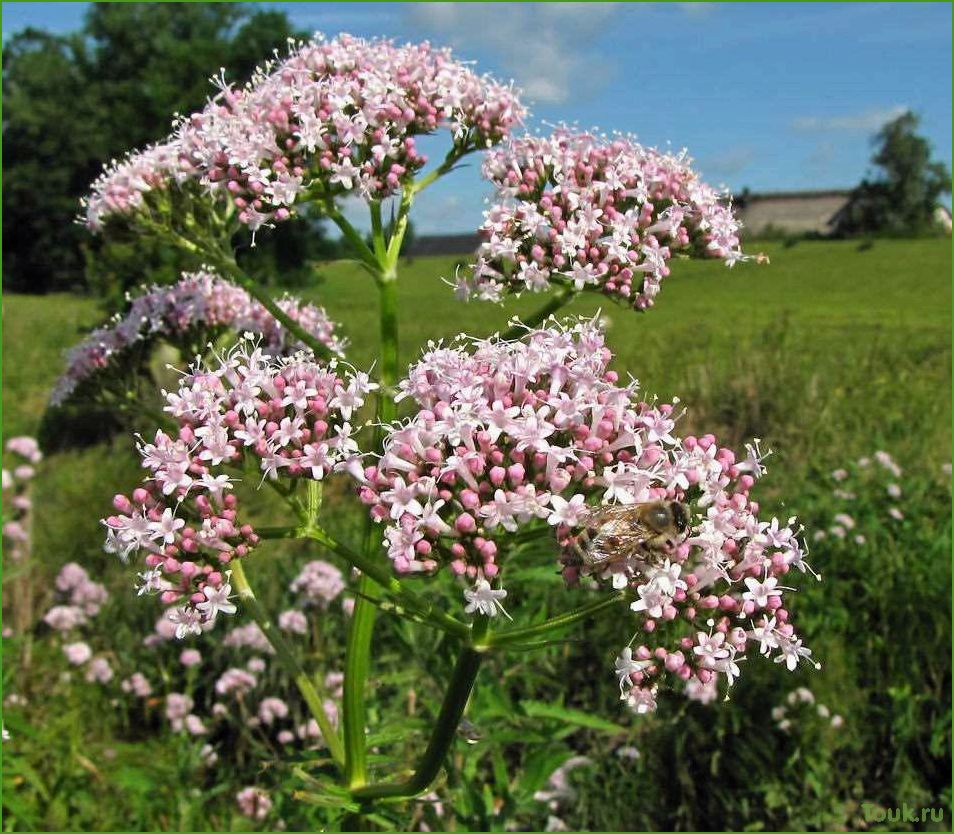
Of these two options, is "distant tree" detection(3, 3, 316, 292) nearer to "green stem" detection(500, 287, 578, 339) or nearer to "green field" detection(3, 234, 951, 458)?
"green field" detection(3, 234, 951, 458)

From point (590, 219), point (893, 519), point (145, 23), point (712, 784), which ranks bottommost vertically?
point (712, 784)

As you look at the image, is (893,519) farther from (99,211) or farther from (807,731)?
(99,211)

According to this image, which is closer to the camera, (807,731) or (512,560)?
(512,560)

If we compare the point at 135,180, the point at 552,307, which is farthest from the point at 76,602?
the point at 552,307

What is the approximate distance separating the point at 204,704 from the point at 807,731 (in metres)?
3.68

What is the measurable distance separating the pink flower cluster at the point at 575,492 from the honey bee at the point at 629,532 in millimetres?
22

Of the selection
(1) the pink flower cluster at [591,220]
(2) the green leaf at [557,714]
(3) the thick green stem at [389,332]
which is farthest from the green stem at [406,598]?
(2) the green leaf at [557,714]

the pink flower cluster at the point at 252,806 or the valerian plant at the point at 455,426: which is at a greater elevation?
the valerian plant at the point at 455,426

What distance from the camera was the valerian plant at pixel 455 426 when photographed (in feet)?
6.59

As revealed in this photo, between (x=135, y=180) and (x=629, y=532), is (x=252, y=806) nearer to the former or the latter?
(x=135, y=180)

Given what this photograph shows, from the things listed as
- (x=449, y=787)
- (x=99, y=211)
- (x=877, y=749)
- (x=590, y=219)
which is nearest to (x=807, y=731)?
(x=877, y=749)

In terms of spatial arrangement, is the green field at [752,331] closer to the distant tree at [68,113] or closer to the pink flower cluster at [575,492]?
the pink flower cluster at [575,492]

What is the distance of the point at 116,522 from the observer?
2.13 meters

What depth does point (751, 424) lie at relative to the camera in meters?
10.4
